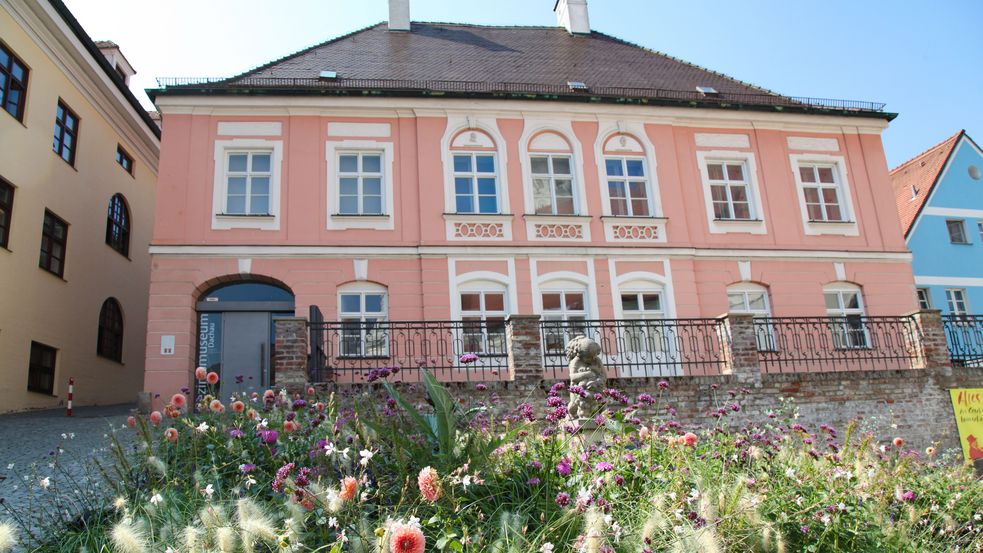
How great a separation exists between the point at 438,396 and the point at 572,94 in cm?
1473

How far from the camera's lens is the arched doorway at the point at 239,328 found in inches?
671

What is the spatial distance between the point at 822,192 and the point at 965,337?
17.7 ft

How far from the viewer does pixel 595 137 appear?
766 inches

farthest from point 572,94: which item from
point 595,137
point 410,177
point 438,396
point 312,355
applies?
Answer: point 438,396

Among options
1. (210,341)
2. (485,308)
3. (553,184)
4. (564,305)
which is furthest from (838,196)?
(210,341)

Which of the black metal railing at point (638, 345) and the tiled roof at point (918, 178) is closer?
the black metal railing at point (638, 345)

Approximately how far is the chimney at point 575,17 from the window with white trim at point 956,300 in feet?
47.7

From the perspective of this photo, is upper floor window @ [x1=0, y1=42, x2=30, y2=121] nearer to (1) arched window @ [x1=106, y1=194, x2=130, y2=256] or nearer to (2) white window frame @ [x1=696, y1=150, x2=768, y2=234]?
(1) arched window @ [x1=106, y1=194, x2=130, y2=256]

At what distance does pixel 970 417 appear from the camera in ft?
48.1

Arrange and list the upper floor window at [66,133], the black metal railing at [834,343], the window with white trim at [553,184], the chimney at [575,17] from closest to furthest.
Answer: the black metal railing at [834,343], the window with white trim at [553,184], the upper floor window at [66,133], the chimney at [575,17]

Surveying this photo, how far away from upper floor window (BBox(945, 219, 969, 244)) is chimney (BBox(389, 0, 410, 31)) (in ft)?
62.9

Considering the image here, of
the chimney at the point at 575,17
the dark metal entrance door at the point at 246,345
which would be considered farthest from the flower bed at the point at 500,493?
the chimney at the point at 575,17

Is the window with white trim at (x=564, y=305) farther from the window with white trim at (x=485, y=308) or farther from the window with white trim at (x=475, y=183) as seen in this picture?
the window with white trim at (x=475, y=183)

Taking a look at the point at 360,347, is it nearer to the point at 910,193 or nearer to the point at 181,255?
the point at 181,255
